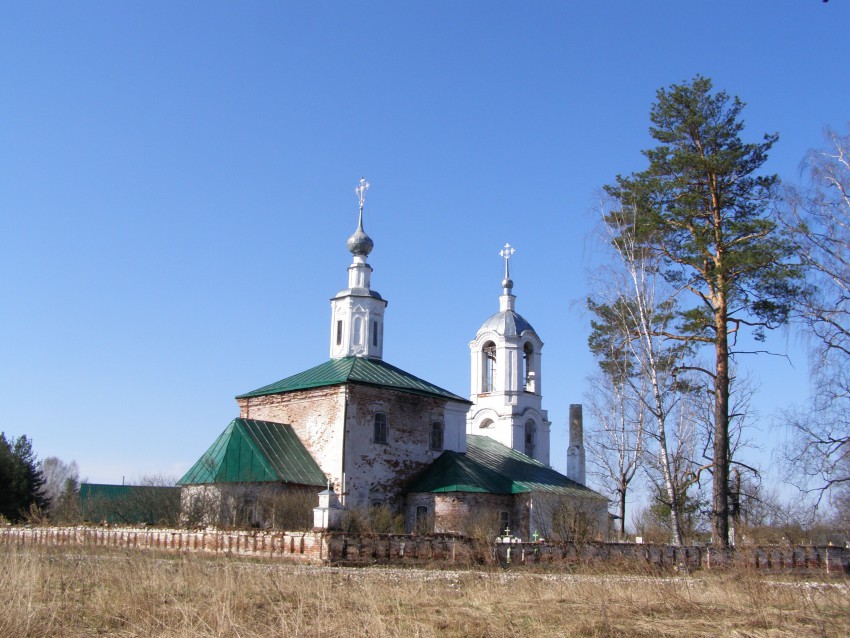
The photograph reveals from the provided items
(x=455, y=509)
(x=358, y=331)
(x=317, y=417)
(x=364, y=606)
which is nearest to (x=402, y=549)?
(x=364, y=606)

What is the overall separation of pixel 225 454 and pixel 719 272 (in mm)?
14294

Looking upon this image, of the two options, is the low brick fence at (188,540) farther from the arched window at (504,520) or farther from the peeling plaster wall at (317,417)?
the arched window at (504,520)

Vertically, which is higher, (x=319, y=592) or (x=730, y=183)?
(x=730, y=183)

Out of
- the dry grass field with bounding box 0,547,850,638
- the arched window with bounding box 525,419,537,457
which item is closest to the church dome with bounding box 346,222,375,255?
the arched window with bounding box 525,419,537,457

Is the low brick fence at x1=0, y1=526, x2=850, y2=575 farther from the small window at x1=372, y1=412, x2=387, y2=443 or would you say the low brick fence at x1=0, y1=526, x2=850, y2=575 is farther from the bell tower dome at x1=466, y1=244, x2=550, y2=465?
the bell tower dome at x1=466, y1=244, x2=550, y2=465

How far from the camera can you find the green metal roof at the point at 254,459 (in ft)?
80.1

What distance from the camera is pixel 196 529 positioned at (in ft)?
60.4

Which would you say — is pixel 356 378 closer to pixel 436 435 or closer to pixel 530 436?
pixel 436 435

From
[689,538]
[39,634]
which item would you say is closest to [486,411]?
[689,538]

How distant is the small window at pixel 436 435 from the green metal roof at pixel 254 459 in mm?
4394

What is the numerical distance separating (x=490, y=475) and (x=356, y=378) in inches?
220

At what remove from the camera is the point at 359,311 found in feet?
101

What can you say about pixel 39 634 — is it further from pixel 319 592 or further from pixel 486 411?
pixel 486 411

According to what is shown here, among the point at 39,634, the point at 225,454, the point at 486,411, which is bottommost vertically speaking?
the point at 39,634
